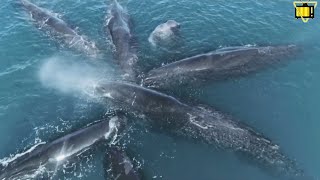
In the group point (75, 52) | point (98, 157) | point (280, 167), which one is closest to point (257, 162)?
point (280, 167)

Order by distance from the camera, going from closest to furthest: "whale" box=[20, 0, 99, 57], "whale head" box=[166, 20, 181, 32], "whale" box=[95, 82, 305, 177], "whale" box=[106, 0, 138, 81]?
"whale" box=[95, 82, 305, 177] → "whale" box=[106, 0, 138, 81] → "whale" box=[20, 0, 99, 57] → "whale head" box=[166, 20, 181, 32]

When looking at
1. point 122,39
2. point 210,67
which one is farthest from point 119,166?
point 122,39

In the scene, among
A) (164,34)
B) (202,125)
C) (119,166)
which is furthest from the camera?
(164,34)

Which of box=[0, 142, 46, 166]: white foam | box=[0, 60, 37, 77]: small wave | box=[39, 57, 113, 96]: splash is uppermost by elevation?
box=[0, 60, 37, 77]: small wave

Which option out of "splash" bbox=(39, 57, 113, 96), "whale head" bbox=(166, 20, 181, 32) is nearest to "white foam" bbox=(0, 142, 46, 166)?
"splash" bbox=(39, 57, 113, 96)

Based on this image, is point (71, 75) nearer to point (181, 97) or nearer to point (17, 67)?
point (17, 67)

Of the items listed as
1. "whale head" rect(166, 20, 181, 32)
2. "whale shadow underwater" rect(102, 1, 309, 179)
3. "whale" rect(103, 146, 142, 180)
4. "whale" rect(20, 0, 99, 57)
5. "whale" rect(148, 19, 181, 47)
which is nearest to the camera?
"whale" rect(103, 146, 142, 180)

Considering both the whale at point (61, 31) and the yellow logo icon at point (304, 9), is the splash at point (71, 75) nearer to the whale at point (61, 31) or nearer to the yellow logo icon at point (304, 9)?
the whale at point (61, 31)

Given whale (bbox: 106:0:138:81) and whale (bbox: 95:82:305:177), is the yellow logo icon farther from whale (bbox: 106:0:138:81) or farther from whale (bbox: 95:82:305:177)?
whale (bbox: 106:0:138:81)
